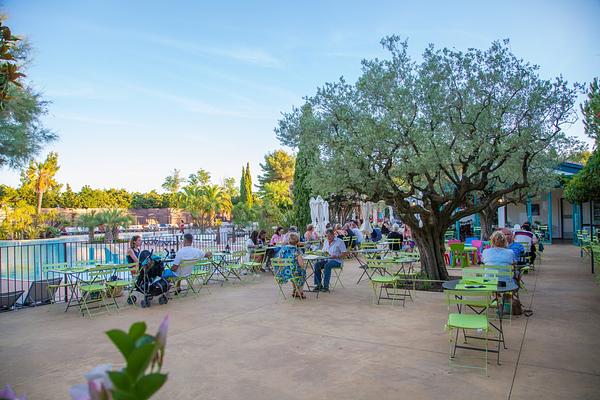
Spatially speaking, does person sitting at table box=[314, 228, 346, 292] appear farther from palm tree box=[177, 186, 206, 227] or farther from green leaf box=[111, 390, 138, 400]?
palm tree box=[177, 186, 206, 227]

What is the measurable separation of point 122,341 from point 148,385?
0.30 feet

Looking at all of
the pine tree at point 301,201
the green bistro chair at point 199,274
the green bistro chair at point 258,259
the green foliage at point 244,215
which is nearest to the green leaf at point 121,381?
the green bistro chair at point 199,274

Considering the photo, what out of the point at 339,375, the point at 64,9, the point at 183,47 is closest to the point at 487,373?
the point at 339,375

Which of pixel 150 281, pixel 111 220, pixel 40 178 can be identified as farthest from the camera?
pixel 40 178

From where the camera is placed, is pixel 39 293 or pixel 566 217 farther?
pixel 566 217

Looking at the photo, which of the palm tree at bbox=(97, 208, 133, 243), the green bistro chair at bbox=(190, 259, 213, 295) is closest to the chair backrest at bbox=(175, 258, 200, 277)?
the green bistro chair at bbox=(190, 259, 213, 295)

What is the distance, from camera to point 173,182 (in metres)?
69.3

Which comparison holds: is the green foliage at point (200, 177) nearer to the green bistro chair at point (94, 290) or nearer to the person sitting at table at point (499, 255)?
the green bistro chair at point (94, 290)

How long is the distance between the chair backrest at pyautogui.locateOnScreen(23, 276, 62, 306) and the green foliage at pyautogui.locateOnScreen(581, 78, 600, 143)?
31.0 feet

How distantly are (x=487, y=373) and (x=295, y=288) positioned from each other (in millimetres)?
4316

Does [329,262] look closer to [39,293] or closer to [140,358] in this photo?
[39,293]

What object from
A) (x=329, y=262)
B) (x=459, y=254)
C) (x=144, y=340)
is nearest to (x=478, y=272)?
(x=329, y=262)

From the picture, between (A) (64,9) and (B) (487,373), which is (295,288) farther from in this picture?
(A) (64,9)

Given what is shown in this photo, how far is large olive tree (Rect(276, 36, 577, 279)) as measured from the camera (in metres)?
7.97
